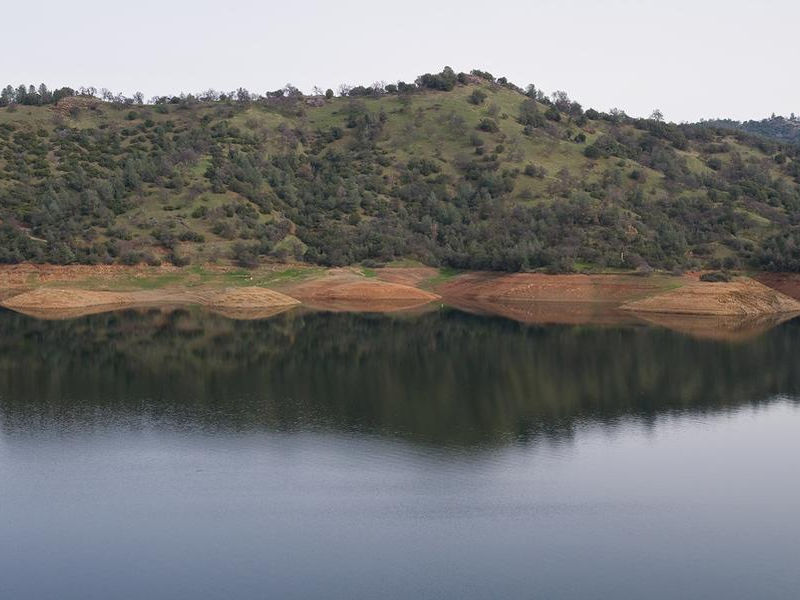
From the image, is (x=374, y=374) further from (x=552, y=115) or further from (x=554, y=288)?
(x=552, y=115)

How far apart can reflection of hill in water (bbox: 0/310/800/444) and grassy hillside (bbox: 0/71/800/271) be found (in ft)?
107

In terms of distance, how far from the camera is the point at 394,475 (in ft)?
133

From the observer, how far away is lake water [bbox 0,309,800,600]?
29734mm

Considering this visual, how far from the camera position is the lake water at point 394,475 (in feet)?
97.6

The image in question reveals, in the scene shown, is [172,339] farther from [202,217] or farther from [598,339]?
[202,217]

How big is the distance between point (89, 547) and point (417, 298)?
94.1 meters

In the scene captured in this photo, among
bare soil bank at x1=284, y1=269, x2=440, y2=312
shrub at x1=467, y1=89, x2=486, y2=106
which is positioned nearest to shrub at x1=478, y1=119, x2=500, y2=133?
shrub at x1=467, y1=89, x2=486, y2=106

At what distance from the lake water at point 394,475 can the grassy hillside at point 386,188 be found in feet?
180

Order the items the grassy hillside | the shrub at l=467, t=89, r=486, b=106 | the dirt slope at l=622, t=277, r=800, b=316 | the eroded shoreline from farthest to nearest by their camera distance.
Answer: the shrub at l=467, t=89, r=486, b=106 → the grassy hillside → the dirt slope at l=622, t=277, r=800, b=316 → the eroded shoreline

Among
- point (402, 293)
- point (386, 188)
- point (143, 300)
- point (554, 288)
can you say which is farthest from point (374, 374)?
point (386, 188)

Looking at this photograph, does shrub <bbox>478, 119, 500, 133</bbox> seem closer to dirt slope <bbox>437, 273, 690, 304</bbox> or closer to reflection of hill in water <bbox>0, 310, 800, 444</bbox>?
dirt slope <bbox>437, 273, 690, 304</bbox>

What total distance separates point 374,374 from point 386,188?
9930 cm

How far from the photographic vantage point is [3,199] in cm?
13188

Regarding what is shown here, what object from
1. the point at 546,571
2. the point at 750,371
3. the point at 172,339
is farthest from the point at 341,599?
the point at 172,339
